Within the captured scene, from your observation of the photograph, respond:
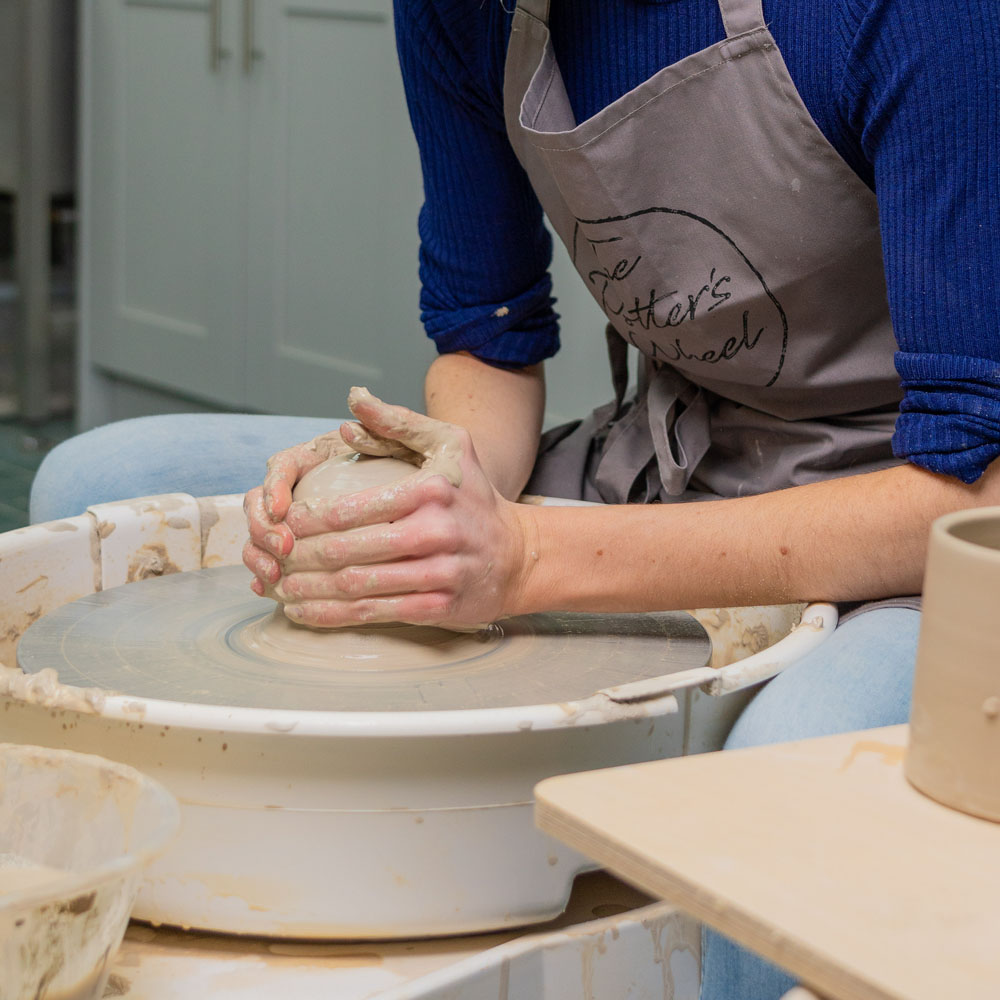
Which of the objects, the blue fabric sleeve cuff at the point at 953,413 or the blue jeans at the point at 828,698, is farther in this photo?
the blue fabric sleeve cuff at the point at 953,413

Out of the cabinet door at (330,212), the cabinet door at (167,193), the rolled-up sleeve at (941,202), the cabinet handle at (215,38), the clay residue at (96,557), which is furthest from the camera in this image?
the cabinet door at (167,193)

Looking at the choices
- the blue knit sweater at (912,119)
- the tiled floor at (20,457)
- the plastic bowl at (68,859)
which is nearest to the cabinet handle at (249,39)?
the tiled floor at (20,457)

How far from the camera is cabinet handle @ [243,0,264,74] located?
3090 millimetres

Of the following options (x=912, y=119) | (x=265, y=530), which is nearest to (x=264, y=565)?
(x=265, y=530)

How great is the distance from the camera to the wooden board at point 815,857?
43 centimetres

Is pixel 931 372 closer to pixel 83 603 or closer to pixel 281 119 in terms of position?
pixel 83 603

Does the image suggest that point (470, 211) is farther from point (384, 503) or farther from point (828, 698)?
point (828, 698)

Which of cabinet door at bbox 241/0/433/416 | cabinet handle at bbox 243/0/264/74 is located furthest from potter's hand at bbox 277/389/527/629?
cabinet handle at bbox 243/0/264/74

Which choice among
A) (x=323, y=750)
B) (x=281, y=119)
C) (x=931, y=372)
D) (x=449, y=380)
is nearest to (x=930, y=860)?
(x=323, y=750)

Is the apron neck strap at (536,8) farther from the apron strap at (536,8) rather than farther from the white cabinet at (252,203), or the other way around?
the white cabinet at (252,203)

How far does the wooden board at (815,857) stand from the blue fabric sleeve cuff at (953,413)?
431mm

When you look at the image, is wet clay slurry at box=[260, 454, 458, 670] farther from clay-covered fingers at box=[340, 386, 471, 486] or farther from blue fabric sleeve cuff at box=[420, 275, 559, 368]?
blue fabric sleeve cuff at box=[420, 275, 559, 368]

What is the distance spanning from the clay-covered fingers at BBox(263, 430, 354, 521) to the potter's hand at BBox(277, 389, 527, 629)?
0.02 meters

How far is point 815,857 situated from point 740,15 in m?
0.79
